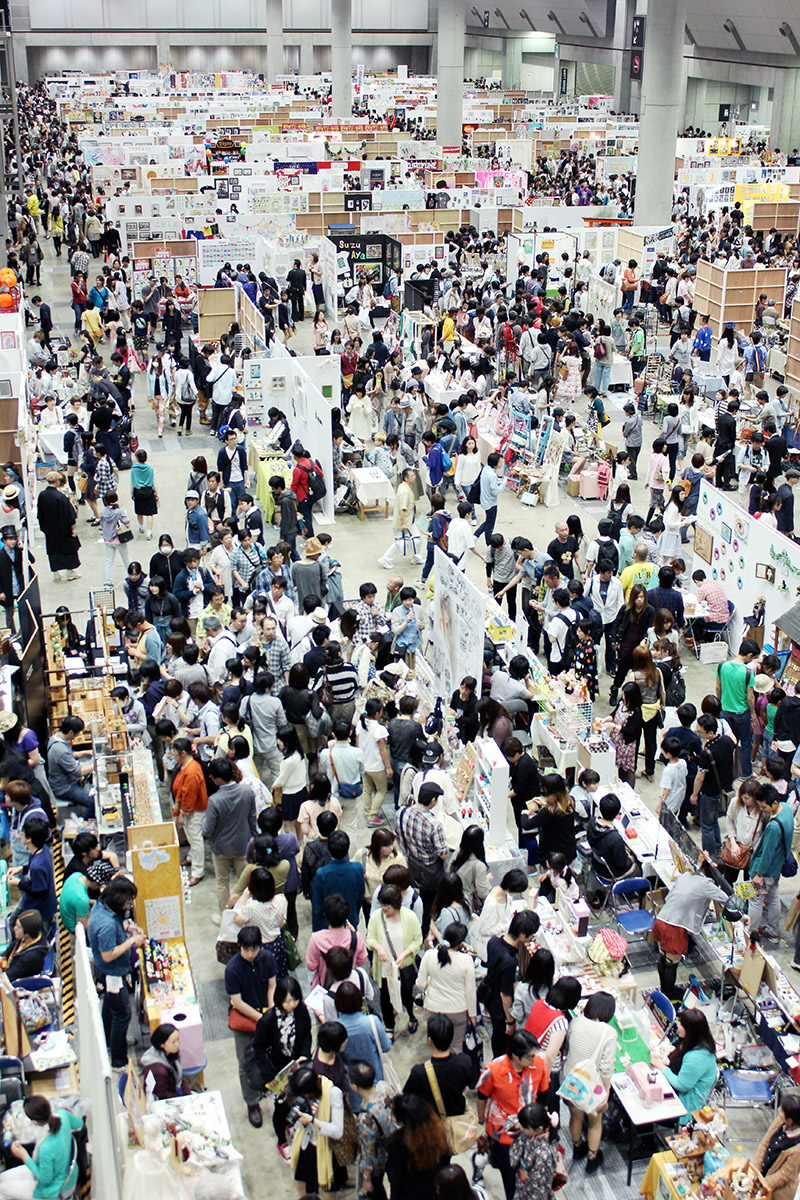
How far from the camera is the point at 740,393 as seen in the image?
19.5 meters

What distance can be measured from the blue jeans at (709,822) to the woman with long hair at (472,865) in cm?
217

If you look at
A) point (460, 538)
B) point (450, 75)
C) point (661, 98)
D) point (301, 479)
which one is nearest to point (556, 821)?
point (460, 538)

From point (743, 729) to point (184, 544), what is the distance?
26.8 feet

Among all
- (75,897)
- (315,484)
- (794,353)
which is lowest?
(75,897)

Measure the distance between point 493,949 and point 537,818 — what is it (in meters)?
1.62

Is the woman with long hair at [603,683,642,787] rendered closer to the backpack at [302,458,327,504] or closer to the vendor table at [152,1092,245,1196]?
the vendor table at [152,1092,245,1196]

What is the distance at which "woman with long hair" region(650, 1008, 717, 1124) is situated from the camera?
6.88 metres

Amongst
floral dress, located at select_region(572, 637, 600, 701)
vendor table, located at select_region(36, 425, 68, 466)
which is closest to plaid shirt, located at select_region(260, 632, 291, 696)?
floral dress, located at select_region(572, 637, 600, 701)

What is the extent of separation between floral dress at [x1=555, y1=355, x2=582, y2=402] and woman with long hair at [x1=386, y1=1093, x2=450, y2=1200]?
1448 cm

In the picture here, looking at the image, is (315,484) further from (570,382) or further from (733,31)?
(733,31)

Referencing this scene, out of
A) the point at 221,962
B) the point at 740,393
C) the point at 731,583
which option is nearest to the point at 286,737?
the point at 221,962

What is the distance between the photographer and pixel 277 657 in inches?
431

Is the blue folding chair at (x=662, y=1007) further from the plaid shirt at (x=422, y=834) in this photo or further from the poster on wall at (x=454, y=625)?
the poster on wall at (x=454, y=625)

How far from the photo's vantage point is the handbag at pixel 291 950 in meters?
8.38
